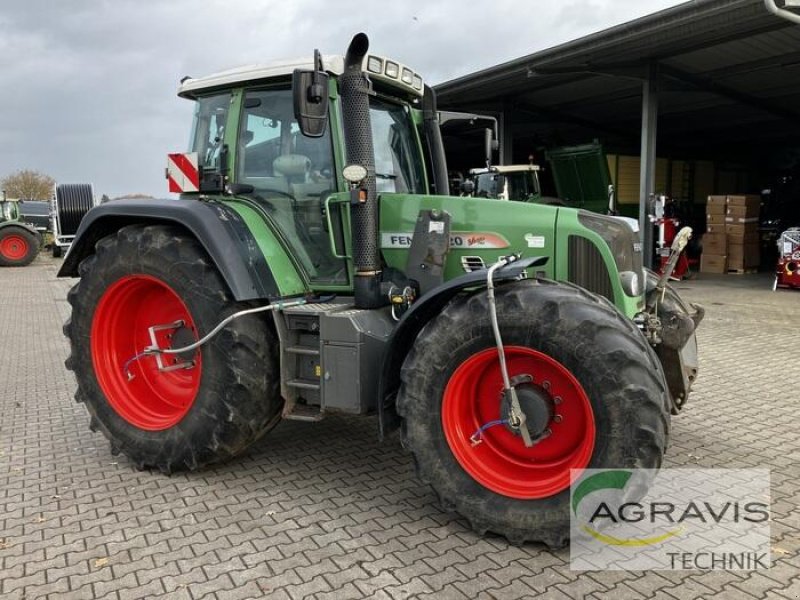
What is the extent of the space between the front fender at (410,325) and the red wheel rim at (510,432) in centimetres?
32

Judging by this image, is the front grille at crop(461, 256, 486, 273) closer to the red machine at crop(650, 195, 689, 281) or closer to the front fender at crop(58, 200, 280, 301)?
the front fender at crop(58, 200, 280, 301)

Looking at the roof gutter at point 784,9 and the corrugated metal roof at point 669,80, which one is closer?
the roof gutter at point 784,9

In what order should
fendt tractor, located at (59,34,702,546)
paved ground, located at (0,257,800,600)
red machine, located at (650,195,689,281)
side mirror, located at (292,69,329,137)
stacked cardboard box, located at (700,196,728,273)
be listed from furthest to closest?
stacked cardboard box, located at (700,196,728,273)
red machine, located at (650,195,689,281)
side mirror, located at (292,69,329,137)
fendt tractor, located at (59,34,702,546)
paved ground, located at (0,257,800,600)

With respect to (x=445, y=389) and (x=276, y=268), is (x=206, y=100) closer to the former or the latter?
(x=276, y=268)

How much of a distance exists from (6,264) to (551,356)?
21.3 m

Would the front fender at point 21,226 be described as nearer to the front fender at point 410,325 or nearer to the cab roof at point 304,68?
the cab roof at point 304,68

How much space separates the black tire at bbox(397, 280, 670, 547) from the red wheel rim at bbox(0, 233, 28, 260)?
20.6 metres

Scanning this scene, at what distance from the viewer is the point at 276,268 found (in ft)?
12.4

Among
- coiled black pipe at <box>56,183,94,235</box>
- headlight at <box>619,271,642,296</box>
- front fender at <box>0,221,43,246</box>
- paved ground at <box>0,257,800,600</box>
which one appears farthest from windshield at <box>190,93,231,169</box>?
coiled black pipe at <box>56,183,94,235</box>

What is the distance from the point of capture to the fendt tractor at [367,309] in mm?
2916

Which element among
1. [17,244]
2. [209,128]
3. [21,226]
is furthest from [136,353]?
[17,244]

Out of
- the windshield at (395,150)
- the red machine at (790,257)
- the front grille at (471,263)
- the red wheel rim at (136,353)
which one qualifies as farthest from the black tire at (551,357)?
the red machine at (790,257)

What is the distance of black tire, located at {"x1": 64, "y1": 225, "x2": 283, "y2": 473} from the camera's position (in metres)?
3.59

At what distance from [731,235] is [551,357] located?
14.3m
